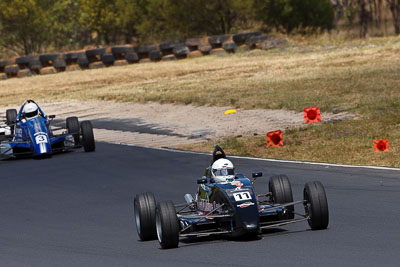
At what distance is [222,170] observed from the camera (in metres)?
8.68

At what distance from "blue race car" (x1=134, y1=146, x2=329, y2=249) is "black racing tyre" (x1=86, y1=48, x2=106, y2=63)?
107 feet

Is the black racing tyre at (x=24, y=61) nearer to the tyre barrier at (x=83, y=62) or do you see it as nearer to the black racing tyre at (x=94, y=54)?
the tyre barrier at (x=83, y=62)

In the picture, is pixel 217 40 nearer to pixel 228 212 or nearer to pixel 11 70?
pixel 11 70

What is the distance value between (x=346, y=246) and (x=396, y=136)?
8372 mm

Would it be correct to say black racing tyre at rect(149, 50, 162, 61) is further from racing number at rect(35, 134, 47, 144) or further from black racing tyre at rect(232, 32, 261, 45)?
racing number at rect(35, 134, 47, 144)

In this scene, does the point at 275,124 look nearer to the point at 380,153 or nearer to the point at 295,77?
the point at 380,153

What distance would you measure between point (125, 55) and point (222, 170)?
107 feet

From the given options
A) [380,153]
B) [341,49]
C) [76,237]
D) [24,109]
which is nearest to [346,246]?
[76,237]

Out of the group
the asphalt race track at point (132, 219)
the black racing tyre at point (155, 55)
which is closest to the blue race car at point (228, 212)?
the asphalt race track at point (132, 219)

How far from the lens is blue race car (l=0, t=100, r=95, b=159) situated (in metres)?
16.2

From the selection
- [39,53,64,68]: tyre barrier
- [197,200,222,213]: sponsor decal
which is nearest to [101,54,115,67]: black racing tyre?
[39,53,64,68]: tyre barrier

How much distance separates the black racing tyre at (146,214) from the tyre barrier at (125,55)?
1237 inches

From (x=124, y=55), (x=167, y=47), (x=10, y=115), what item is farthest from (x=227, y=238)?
(x=124, y=55)

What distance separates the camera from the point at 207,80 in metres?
31.0
